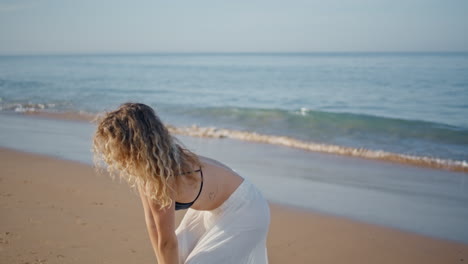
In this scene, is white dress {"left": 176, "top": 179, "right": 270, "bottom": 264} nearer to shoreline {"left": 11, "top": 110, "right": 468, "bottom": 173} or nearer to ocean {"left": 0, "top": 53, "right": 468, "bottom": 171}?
shoreline {"left": 11, "top": 110, "right": 468, "bottom": 173}

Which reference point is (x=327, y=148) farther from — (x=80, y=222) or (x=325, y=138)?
(x=80, y=222)

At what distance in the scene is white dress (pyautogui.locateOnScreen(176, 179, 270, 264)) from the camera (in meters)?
2.76

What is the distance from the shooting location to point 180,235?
291 cm

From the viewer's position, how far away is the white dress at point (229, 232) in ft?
9.05

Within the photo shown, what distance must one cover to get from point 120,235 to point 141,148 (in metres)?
2.67

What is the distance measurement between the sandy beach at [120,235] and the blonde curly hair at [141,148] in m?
2.07

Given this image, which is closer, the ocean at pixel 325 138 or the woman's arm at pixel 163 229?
the woman's arm at pixel 163 229

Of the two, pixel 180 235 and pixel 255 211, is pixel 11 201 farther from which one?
pixel 255 211

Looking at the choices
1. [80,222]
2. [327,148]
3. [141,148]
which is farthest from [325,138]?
[141,148]

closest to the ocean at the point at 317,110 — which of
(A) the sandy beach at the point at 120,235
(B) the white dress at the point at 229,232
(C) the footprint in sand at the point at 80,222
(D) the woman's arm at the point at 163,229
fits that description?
(A) the sandy beach at the point at 120,235

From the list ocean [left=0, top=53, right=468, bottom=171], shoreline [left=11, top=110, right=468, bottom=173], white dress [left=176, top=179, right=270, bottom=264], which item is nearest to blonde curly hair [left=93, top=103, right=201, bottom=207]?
white dress [left=176, top=179, right=270, bottom=264]

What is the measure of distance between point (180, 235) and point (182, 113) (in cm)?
1508

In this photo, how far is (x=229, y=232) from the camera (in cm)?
279

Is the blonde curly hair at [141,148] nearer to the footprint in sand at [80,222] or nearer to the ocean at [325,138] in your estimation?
the footprint in sand at [80,222]
